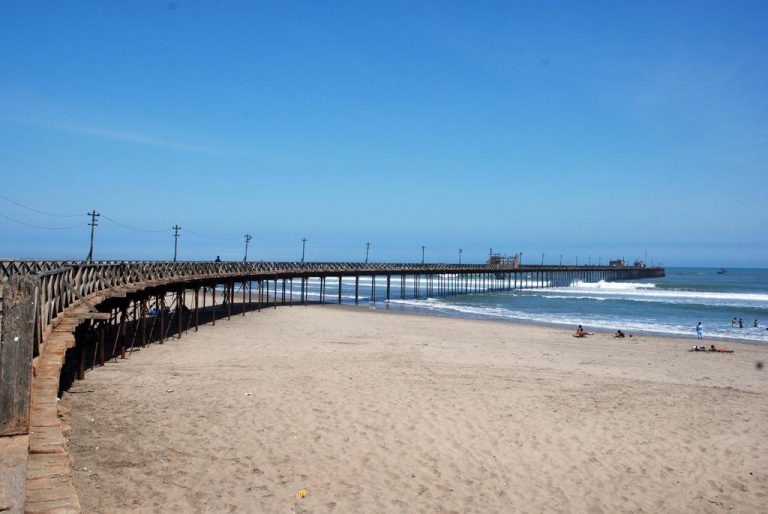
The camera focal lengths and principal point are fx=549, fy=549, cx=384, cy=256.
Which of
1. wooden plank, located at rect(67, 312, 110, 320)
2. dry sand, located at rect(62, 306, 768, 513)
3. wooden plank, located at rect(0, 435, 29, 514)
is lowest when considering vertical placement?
dry sand, located at rect(62, 306, 768, 513)

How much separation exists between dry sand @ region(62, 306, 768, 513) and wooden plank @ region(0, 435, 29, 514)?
2.39 metres

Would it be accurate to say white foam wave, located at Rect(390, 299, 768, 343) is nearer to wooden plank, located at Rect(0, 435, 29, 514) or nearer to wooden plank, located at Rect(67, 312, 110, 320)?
wooden plank, located at Rect(67, 312, 110, 320)

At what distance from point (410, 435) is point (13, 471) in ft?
23.4

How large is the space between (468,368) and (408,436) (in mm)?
7543

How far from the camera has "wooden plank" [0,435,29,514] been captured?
12.2ft

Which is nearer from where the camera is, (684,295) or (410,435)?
(410,435)

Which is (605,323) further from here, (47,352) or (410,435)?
(47,352)

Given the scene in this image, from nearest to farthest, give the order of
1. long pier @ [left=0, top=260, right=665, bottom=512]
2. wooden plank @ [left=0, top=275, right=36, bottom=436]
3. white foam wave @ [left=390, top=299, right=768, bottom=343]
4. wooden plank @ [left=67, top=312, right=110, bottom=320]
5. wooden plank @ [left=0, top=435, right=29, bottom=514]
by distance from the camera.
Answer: wooden plank @ [left=0, top=435, right=29, bottom=514] < long pier @ [left=0, top=260, right=665, bottom=512] < wooden plank @ [left=0, top=275, right=36, bottom=436] < wooden plank @ [left=67, top=312, right=110, bottom=320] < white foam wave @ [left=390, top=299, right=768, bottom=343]

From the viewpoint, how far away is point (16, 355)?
512 cm

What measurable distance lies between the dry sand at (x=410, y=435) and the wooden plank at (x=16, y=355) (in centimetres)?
235

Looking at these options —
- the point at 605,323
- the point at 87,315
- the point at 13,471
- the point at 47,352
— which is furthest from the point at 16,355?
the point at 605,323

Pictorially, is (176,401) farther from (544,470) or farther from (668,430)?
(668,430)

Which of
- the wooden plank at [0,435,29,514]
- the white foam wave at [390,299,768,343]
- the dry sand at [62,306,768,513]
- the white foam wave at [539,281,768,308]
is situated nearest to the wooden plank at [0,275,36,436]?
the wooden plank at [0,435,29,514]

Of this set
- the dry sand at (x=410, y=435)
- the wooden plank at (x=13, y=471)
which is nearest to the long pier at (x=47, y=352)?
the wooden plank at (x=13, y=471)
